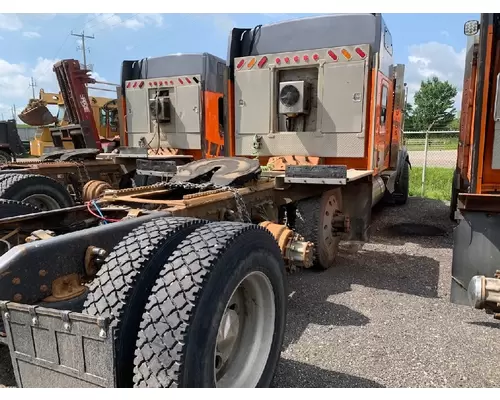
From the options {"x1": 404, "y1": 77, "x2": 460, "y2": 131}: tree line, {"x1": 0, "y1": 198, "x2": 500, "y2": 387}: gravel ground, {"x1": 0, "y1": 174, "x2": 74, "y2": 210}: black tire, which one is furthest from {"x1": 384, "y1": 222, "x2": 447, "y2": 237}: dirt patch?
{"x1": 404, "y1": 77, "x2": 460, "y2": 131}: tree line

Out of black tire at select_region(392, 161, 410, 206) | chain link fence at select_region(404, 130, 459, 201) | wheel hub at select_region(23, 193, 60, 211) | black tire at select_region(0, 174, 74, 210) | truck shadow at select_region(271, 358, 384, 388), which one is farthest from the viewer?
chain link fence at select_region(404, 130, 459, 201)

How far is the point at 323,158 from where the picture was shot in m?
6.14

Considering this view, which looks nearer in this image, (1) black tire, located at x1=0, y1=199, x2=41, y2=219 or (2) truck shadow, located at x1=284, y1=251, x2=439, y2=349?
(1) black tire, located at x1=0, y1=199, x2=41, y2=219

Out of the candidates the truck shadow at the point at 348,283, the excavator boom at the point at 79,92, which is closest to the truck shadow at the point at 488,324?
the truck shadow at the point at 348,283

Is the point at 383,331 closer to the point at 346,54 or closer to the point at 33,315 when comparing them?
the point at 33,315

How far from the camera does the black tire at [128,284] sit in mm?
1923

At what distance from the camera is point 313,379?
299 cm

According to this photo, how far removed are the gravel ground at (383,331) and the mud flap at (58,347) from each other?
1229 mm

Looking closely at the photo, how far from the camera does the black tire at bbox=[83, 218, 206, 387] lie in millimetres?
1923

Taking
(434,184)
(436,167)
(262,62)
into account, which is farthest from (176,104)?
(436,167)

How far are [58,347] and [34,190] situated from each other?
4046mm

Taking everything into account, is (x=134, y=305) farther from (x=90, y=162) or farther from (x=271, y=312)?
(x=90, y=162)

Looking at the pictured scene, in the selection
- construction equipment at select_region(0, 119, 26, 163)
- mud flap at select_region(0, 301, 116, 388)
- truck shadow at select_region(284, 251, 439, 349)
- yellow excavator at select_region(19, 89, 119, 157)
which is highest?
yellow excavator at select_region(19, 89, 119, 157)

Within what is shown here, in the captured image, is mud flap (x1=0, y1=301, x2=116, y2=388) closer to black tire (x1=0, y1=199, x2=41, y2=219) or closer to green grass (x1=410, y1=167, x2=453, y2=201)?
black tire (x1=0, y1=199, x2=41, y2=219)
